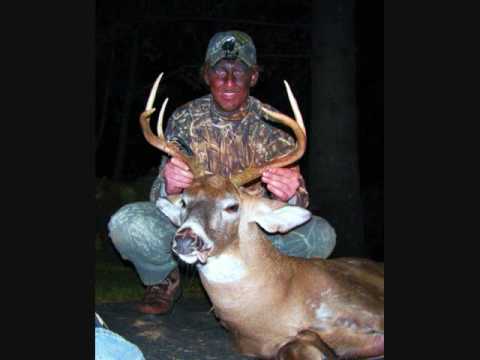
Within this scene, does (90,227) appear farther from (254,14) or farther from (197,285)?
(254,14)

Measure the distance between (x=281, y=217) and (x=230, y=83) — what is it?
4.10 ft

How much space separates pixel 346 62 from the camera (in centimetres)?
741

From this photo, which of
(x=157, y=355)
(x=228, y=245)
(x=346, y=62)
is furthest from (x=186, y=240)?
(x=346, y=62)

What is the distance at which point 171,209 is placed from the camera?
3998mm

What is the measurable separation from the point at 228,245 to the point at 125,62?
1254 centimetres

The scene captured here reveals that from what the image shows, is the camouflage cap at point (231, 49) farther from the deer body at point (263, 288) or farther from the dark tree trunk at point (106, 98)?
the dark tree trunk at point (106, 98)

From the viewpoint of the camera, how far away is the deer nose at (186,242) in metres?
3.20

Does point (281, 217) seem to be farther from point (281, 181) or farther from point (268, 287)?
point (268, 287)

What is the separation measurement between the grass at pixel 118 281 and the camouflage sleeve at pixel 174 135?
0.87 m

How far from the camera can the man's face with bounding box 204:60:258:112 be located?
4.55m

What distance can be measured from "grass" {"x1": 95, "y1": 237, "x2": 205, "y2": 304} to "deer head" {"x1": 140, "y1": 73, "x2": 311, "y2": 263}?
144 cm

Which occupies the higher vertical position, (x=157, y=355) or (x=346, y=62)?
(x=346, y=62)

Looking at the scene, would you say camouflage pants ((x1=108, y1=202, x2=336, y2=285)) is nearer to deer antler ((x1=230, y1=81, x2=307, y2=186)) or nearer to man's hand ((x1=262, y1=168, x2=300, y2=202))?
man's hand ((x1=262, y1=168, x2=300, y2=202))

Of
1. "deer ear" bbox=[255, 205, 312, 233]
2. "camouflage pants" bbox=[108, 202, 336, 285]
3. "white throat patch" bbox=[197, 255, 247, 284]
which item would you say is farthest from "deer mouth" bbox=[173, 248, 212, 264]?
"camouflage pants" bbox=[108, 202, 336, 285]
